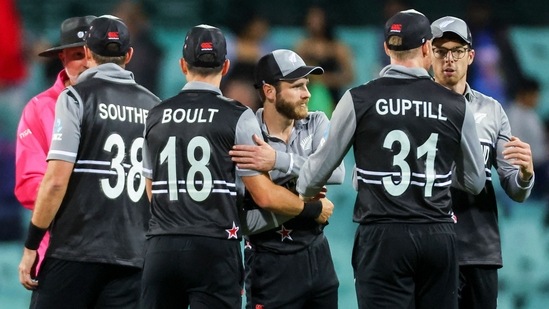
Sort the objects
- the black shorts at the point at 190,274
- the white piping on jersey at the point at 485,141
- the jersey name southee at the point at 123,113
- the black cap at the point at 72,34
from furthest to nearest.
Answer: the black cap at the point at 72,34 < the white piping on jersey at the point at 485,141 < the jersey name southee at the point at 123,113 < the black shorts at the point at 190,274

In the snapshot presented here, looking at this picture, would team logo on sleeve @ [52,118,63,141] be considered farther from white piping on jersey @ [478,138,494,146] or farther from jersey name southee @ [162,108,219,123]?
white piping on jersey @ [478,138,494,146]

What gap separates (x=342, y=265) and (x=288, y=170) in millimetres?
4807

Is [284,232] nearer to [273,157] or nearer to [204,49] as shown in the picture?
[273,157]

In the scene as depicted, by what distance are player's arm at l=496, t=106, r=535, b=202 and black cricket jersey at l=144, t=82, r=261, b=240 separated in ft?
4.45

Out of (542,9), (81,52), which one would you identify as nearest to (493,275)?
(81,52)

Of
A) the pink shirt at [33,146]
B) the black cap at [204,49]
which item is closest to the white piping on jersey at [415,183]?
the black cap at [204,49]

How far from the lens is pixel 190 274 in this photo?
4.45 metres

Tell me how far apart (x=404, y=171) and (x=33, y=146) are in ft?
6.42

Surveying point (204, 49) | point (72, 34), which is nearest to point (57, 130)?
point (204, 49)

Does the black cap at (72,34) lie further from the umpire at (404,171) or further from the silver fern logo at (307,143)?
the umpire at (404,171)

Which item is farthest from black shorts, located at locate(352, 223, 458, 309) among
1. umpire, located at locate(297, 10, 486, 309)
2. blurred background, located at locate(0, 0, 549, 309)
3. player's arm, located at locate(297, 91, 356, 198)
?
blurred background, located at locate(0, 0, 549, 309)

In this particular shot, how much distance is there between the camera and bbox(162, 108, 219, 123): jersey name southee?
4535 mm

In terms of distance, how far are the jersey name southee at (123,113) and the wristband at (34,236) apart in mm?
605

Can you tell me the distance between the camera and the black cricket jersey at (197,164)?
4.50m
